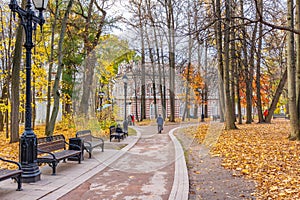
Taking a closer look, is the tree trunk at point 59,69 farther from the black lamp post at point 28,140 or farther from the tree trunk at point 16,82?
the black lamp post at point 28,140

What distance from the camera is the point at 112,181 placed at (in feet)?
18.8

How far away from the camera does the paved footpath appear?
186 inches

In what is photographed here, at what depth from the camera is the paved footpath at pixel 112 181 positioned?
4723 mm

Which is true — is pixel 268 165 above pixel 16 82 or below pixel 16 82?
below

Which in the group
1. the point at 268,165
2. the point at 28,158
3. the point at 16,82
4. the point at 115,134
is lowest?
the point at 268,165

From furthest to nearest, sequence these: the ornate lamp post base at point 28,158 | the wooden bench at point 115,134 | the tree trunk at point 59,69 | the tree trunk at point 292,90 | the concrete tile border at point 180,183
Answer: the wooden bench at point 115,134, the tree trunk at point 59,69, the tree trunk at point 292,90, the ornate lamp post base at point 28,158, the concrete tile border at point 180,183

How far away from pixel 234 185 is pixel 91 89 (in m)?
11.9

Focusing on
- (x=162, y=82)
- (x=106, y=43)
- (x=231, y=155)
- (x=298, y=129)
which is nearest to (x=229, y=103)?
(x=298, y=129)

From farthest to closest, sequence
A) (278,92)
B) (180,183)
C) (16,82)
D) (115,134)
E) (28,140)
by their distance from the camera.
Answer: (278,92) → (115,134) → (16,82) → (28,140) → (180,183)

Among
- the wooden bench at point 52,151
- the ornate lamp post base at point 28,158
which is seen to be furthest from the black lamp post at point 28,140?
the wooden bench at point 52,151

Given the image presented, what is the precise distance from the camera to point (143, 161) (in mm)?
7980

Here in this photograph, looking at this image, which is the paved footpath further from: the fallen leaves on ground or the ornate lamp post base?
the fallen leaves on ground

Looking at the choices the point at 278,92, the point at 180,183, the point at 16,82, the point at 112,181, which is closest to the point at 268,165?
the point at 180,183

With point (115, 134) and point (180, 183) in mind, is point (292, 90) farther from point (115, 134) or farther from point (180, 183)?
point (115, 134)
